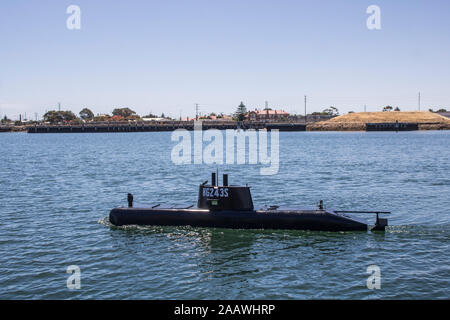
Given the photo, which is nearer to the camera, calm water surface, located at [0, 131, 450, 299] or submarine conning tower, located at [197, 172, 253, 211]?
calm water surface, located at [0, 131, 450, 299]

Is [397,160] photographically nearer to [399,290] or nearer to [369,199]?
[369,199]

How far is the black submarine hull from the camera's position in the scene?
23516 mm

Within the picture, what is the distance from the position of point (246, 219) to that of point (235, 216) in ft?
2.05

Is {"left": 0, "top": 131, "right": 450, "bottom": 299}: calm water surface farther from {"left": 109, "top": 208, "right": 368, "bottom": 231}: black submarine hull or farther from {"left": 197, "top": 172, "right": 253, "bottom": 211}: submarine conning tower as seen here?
{"left": 197, "top": 172, "right": 253, "bottom": 211}: submarine conning tower

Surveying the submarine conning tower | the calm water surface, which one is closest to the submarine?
the submarine conning tower

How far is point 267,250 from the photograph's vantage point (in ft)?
68.8

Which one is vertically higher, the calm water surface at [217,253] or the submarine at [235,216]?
the submarine at [235,216]

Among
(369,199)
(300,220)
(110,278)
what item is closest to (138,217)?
(110,278)

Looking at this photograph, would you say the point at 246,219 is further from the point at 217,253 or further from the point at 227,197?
the point at 217,253

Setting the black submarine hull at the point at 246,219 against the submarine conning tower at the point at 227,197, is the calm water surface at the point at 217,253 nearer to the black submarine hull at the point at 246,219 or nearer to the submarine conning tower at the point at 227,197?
the black submarine hull at the point at 246,219

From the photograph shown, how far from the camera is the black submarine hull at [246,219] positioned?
23516mm

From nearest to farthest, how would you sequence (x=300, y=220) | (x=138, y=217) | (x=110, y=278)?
(x=110, y=278), (x=300, y=220), (x=138, y=217)

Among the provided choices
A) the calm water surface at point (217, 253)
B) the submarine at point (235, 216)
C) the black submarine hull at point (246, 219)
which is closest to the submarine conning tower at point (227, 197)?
the submarine at point (235, 216)
